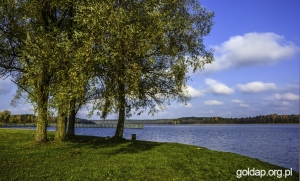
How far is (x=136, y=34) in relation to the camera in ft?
62.7

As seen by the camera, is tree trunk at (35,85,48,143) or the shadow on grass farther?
tree trunk at (35,85,48,143)

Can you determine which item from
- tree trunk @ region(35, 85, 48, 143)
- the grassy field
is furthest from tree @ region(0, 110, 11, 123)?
the grassy field

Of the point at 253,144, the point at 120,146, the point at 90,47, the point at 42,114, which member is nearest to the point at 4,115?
the point at 253,144

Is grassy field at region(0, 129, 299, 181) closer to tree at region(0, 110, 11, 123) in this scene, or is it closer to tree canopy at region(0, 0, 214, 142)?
tree canopy at region(0, 0, 214, 142)

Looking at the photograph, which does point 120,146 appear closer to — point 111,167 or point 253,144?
point 111,167

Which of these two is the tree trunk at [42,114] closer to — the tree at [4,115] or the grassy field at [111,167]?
the grassy field at [111,167]

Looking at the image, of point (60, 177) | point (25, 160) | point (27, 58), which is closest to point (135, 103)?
point (27, 58)

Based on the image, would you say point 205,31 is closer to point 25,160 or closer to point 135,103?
point 135,103

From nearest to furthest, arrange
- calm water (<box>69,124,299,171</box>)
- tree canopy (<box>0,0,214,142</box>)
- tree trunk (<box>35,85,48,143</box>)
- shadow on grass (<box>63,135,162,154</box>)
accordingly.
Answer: tree canopy (<box>0,0,214,142</box>), shadow on grass (<box>63,135,162,154</box>), tree trunk (<box>35,85,48,143</box>), calm water (<box>69,124,299,171</box>)

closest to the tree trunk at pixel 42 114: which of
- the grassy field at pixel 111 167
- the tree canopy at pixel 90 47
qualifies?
the tree canopy at pixel 90 47

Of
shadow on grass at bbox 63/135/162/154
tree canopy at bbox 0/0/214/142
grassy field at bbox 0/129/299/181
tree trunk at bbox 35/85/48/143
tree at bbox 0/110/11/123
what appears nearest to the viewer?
grassy field at bbox 0/129/299/181

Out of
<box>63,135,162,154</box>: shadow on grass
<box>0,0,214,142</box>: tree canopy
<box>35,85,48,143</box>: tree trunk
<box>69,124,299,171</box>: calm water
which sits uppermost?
<box>0,0,214,142</box>: tree canopy

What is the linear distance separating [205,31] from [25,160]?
2274 cm

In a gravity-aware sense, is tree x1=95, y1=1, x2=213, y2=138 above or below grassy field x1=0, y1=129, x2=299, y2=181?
above
